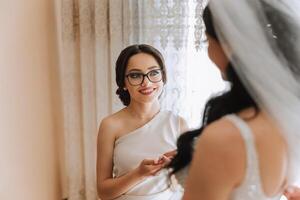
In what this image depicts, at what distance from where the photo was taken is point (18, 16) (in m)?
1.90

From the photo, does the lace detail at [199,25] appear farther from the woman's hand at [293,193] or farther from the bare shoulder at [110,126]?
the woman's hand at [293,193]

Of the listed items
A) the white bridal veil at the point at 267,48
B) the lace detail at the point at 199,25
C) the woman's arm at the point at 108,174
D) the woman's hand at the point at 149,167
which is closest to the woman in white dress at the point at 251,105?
the white bridal veil at the point at 267,48

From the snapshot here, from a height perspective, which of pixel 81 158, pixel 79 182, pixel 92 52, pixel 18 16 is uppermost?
pixel 18 16

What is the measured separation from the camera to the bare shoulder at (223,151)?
69cm

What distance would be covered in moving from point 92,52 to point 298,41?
4.90 feet

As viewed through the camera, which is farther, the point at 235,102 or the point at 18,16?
the point at 18,16

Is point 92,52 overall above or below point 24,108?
above

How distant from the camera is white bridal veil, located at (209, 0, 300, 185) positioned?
712 millimetres

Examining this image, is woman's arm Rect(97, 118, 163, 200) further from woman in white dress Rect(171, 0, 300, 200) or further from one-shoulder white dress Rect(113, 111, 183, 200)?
woman in white dress Rect(171, 0, 300, 200)

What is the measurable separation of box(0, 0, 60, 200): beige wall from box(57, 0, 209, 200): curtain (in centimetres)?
8

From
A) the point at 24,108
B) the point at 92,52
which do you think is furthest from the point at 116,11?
the point at 24,108

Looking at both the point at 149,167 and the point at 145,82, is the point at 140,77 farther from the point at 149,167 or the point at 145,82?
the point at 149,167

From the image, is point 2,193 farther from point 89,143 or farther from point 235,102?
point 235,102

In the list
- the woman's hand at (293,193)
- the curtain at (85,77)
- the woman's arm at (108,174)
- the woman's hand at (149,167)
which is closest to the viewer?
the woman's hand at (293,193)
